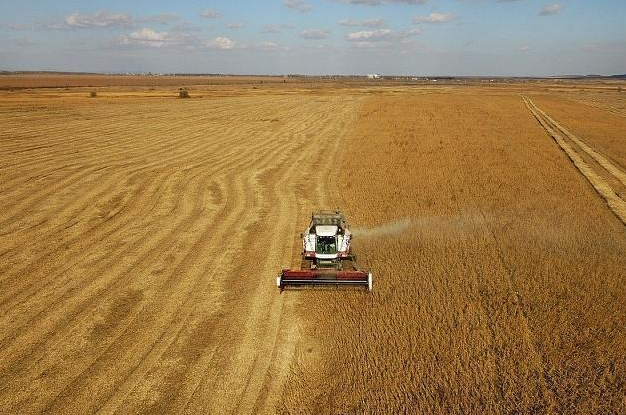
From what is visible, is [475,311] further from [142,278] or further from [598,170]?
[598,170]

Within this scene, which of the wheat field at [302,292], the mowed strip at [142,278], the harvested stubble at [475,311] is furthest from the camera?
the mowed strip at [142,278]

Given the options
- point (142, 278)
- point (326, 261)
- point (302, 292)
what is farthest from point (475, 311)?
point (142, 278)

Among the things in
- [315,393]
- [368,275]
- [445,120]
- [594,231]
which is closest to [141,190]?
[368,275]

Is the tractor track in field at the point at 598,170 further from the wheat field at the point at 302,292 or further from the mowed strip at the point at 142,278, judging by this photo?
the mowed strip at the point at 142,278

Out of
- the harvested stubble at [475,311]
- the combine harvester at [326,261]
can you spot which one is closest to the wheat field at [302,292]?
the harvested stubble at [475,311]

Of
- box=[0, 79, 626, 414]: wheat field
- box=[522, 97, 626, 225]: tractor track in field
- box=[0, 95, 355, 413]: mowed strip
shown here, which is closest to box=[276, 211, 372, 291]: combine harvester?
box=[0, 79, 626, 414]: wheat field

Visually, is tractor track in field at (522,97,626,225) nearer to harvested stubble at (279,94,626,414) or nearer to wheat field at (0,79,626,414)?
wheat field at (0,79,626,414)
